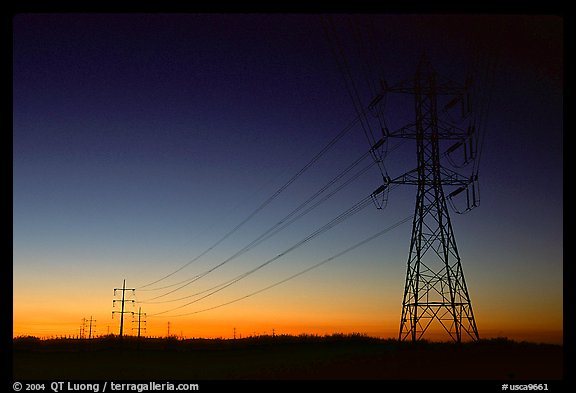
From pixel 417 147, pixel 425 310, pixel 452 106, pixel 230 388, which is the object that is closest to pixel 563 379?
pixel 230 388

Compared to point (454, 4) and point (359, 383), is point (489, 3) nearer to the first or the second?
point (454, 4)

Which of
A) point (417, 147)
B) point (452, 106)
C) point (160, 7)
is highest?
point (452, 106)

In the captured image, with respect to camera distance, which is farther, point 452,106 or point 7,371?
point 452,106

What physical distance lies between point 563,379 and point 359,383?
2552mm

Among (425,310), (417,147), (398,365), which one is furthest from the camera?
(417,147)

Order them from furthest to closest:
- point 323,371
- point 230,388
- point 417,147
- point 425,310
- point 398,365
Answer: point 417,147
point 425,310
point 398,365
point 323,371
point 230,388

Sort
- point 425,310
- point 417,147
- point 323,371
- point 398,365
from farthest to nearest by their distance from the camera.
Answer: point 417,147 < point 425,310 < point 398,365 < point 323,371

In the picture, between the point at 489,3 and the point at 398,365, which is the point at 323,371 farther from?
the point at 489,3

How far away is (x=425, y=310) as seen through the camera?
58.7 feet

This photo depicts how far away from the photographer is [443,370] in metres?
12.9

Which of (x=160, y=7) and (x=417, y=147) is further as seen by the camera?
(x=417, y=147)

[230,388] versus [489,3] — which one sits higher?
[489,3]

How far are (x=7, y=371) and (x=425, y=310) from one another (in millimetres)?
12452

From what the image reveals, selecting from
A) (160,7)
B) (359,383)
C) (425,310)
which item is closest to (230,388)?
(359,383)
